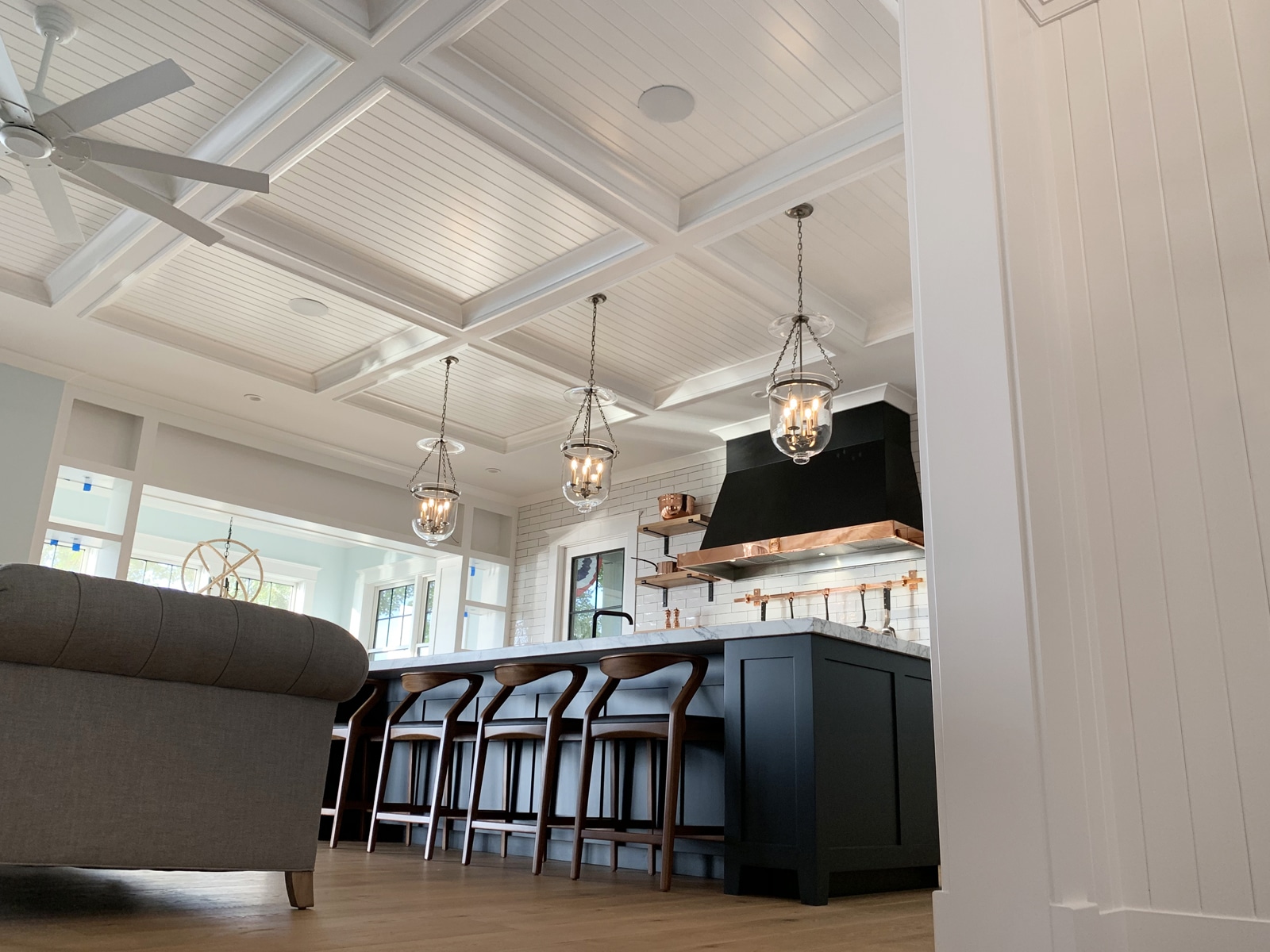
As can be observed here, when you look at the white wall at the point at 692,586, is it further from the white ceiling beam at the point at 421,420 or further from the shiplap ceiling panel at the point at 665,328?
the shiplap ceiling panel at the point at 665,328

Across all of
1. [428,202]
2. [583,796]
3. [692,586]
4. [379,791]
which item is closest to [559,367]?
[428,202]

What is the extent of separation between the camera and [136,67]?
390 centimetres

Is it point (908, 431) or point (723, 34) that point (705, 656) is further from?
point (908, 431)

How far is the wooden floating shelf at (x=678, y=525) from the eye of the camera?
737 cm

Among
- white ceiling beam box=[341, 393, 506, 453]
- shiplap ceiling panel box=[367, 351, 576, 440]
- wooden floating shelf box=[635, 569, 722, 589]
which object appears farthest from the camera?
wooden floating shelf box=[635, 569, 722, 589]

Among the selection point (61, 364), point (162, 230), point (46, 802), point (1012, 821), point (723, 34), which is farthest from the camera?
point (61, 364)

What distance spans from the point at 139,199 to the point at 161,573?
25.0ft

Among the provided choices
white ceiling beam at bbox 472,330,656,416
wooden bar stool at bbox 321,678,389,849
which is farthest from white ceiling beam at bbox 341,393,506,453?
wooden bar stool at bbox 321,678,389,849

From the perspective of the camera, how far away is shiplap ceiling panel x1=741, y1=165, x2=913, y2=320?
4477mm

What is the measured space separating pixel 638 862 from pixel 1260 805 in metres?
2.77

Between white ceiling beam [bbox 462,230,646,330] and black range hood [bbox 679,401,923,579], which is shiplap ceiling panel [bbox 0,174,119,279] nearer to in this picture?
white ceiling beam [bbox 462,230,646,330]

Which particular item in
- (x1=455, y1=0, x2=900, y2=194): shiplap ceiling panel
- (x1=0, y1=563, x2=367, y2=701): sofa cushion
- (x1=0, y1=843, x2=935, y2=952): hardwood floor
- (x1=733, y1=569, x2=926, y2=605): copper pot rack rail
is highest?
(x1=455, y1=0, x2=900, y2=194): shiplap ceiling panel

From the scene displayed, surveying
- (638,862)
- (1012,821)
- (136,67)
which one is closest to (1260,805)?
(1012,821)

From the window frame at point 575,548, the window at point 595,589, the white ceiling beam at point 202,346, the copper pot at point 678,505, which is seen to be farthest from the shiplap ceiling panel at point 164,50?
the window at point 595,589
